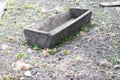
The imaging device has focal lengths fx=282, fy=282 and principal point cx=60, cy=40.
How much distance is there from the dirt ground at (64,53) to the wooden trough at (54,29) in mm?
127

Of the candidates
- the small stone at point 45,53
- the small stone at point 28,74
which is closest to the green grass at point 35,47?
the small stone at point 45,53

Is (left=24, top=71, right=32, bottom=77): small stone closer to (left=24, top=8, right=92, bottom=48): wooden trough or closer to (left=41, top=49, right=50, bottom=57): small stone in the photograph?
(left=41, top=49, right=50, bottom=57): small stone

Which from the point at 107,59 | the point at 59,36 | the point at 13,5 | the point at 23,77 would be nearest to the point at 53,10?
the point at 13,5

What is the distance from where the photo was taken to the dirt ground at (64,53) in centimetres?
391

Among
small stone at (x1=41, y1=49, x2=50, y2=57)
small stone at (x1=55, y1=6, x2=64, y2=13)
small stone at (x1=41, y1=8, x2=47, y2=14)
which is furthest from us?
small stone at (x1=55, y1=6, x2=64, y2=13)

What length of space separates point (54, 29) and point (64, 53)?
100 cm

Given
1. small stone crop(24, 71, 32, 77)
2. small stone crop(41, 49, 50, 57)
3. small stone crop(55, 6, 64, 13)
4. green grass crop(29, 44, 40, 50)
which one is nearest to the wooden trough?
green grass crop(29, 44, 40, 50)

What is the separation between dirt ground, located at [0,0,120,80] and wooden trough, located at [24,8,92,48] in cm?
13

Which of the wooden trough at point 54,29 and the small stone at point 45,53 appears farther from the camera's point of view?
the wooden trough at point 54,29

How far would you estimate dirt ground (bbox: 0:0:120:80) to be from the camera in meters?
3.91

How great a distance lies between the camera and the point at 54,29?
17.9 feet

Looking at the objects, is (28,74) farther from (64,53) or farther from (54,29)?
(54,29)

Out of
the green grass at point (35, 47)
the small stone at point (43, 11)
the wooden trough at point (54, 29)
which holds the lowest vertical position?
the green grass at point (35, 47)

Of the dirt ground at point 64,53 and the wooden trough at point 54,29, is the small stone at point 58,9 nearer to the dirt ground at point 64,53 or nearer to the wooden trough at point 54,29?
the dirt ground at point 64,53
